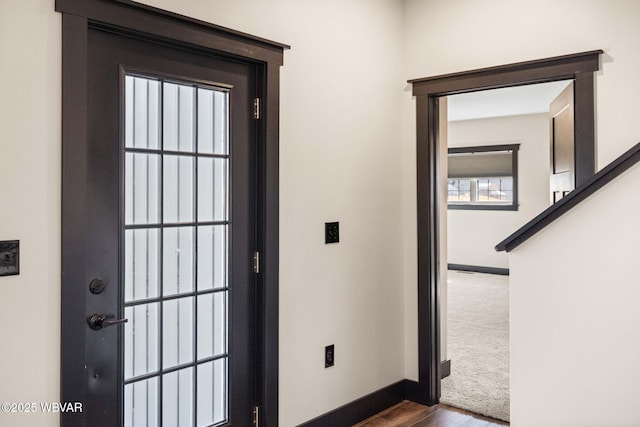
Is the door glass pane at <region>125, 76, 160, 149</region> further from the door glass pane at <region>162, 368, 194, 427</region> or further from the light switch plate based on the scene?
the door glass pane at <region>162, 368, 194, 427</region>

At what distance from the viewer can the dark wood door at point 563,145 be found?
282cm

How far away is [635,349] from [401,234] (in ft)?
5.20

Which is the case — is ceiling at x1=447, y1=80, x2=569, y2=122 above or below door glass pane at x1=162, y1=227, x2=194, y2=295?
above

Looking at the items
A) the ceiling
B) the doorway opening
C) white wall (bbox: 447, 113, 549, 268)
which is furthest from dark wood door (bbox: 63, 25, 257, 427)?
white wall (bbox: 447, 113, 549, 268)

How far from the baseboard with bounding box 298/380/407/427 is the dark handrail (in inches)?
51.9

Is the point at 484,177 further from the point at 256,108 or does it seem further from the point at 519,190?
the point at 256,108

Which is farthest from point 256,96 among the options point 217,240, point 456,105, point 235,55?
point 456,105

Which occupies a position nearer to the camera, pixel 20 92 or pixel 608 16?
pixel 20 92

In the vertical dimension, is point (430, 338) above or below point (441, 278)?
below

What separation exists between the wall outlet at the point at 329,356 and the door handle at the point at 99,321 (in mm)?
1226

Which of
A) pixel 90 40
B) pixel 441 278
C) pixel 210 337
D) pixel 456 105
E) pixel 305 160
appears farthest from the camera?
pixel 456 105

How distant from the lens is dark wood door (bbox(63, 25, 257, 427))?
1910 millimetres

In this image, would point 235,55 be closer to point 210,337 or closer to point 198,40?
point 198,40

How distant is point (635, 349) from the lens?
6.47 ft
